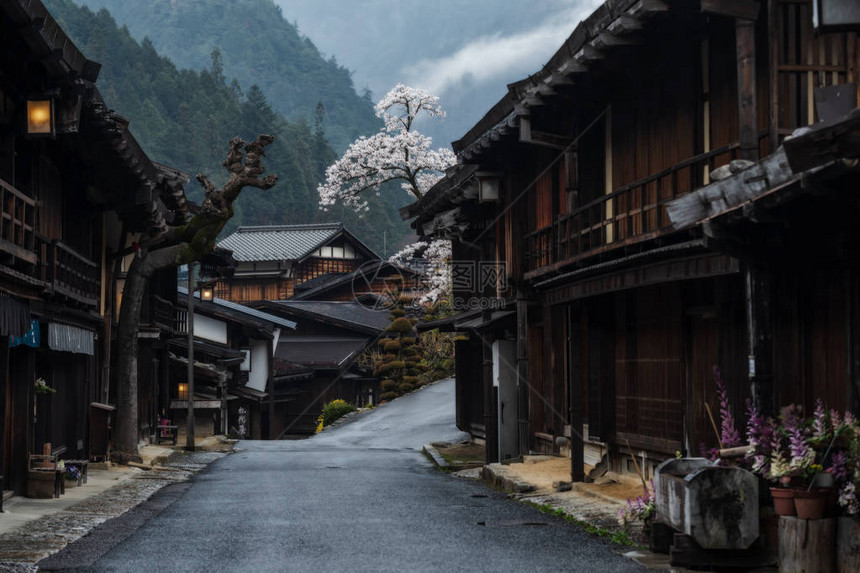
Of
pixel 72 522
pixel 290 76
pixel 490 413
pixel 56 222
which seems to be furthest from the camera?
pixel 290 76

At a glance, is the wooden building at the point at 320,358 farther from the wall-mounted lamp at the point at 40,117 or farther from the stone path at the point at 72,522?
the wall-mounted lamp at the point at 40,117

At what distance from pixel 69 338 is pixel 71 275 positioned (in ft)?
3.90

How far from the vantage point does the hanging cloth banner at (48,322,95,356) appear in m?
18.5

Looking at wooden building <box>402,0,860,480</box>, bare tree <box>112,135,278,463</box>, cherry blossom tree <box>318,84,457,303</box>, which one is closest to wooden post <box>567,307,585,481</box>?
wooden building <box>402,0,860,480</box>

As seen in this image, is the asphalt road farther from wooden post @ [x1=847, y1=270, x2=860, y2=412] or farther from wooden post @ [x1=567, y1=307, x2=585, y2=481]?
wooden post @ [x1=847, y1=270, x2=860, y2=412]

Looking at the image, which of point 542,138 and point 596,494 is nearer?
point 596,494

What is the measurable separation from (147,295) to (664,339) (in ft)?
64.8

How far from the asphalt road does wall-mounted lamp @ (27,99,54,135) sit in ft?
19.3

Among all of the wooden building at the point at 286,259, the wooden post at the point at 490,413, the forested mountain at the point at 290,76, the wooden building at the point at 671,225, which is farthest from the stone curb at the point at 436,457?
the forested mountain at the point at 290,76

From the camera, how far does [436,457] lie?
97.4 feet

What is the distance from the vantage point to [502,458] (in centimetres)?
2511

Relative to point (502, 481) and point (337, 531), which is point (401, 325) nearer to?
point (502, 481)

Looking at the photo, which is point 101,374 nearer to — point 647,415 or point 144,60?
point 647,415

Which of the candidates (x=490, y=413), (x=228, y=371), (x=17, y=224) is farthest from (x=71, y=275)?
(x=228, y=371)
